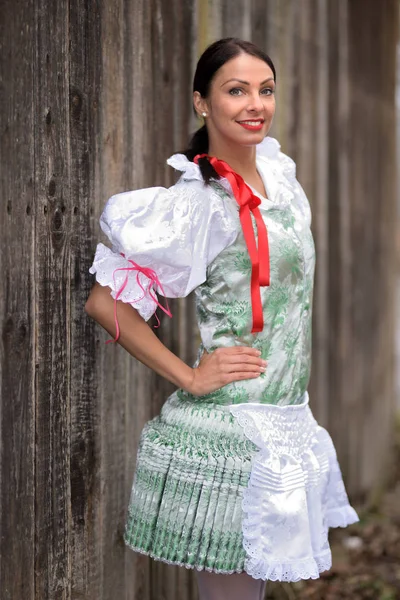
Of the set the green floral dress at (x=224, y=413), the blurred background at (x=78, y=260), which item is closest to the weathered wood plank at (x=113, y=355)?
the blurred background at (x=78, y=260)

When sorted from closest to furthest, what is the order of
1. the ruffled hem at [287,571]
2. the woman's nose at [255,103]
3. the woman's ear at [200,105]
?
the ruffled hem at [287,571] → the woman's nose at [255,103] → the woman's ear at [200,105]

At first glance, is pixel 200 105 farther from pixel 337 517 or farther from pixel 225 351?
pixel 337 517

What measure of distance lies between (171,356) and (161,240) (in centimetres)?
31

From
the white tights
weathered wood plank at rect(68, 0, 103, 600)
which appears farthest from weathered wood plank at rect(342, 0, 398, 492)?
the white tights

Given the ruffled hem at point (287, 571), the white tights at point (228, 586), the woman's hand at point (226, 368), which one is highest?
the woman's hand at point (226, 368)

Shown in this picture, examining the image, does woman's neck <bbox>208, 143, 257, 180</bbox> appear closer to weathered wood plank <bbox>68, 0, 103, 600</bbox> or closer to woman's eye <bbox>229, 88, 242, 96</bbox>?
woman's eye <bbox>229, 88, 242, 96</bbox>

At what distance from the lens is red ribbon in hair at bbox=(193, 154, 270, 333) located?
228 cm

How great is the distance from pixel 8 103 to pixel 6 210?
28cm

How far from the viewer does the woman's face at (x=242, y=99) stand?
235 centimetres

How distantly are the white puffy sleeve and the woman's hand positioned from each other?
0.63ft

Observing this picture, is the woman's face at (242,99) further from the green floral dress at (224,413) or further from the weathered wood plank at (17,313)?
the weathered wood plank at (17,313)

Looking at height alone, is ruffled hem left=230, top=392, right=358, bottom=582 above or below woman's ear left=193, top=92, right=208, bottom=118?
below

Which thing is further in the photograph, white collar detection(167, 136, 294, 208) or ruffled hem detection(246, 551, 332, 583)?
white collar detection(167, 136, 294, 208)

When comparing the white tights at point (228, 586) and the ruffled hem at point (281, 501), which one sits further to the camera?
the white tights at point (228, 586)
